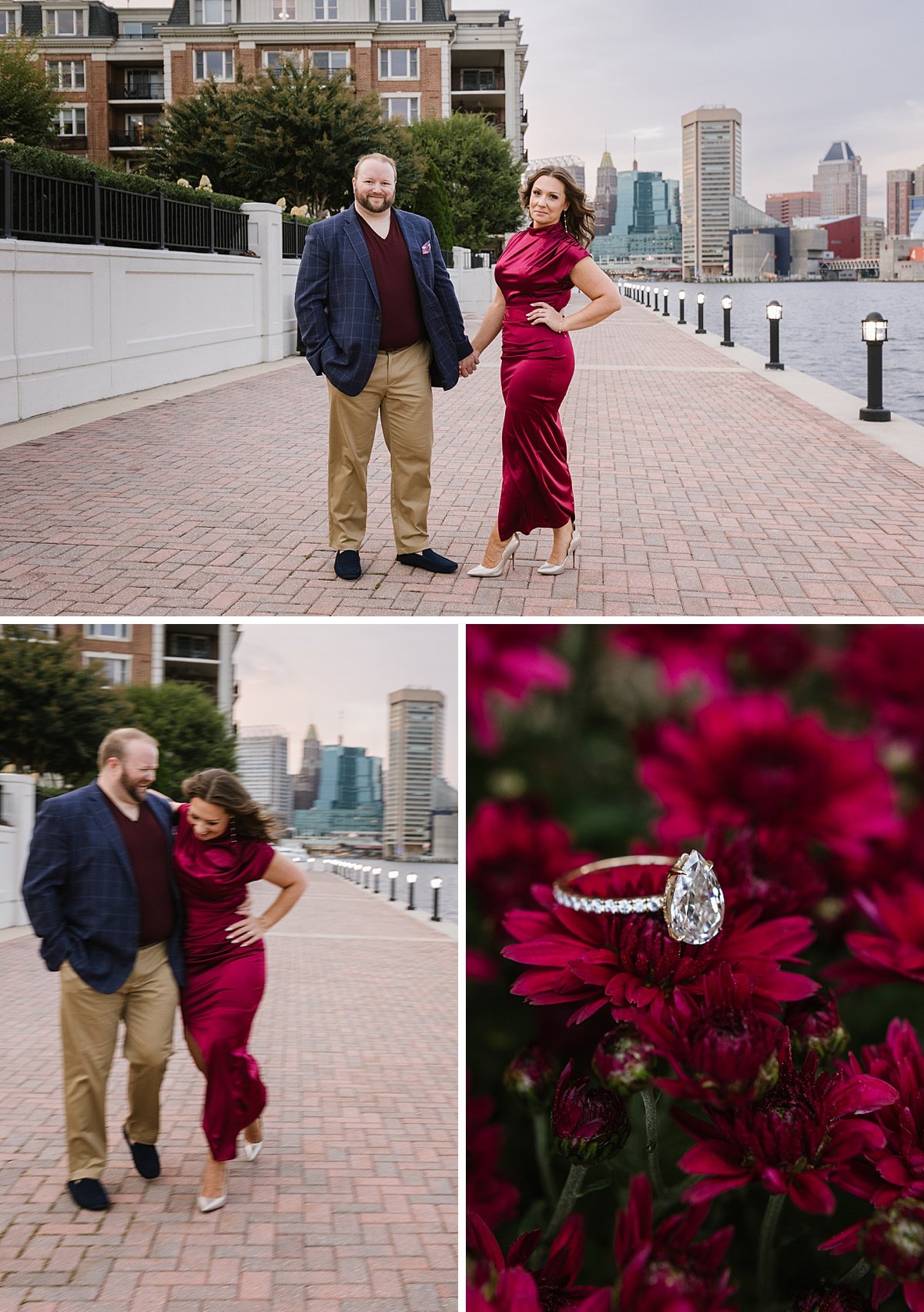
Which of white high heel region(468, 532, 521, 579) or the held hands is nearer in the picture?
the held hands

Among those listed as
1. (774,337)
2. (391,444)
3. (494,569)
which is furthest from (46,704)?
(774,337)

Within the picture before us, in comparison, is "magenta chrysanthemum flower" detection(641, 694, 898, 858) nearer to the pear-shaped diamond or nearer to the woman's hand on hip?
the pear-shaped diamond

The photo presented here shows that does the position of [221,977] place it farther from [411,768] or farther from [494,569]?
[494,569]

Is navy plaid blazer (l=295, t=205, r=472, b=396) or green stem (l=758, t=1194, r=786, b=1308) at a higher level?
navy plaid blazer (l=295, t=205, r=472, b=396)

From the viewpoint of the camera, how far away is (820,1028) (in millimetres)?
914

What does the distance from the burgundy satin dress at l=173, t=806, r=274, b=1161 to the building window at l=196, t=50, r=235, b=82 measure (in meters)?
62.9

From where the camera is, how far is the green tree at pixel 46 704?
2061mm

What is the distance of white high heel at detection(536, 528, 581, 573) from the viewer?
6141 mm

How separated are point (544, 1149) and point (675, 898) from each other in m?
0.23

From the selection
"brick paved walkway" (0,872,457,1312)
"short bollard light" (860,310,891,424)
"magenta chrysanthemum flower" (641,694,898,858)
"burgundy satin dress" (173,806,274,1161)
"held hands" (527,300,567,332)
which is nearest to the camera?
"magenta chrysanthemum flower" (641,694,898,858)

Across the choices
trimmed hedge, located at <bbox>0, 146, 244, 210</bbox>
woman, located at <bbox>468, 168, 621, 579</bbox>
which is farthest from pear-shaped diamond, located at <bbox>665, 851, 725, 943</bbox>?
trimmed hedge, located at <bbox>0, 146, 244, 210</bbox>

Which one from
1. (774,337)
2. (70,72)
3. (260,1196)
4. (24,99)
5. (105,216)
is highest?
(70,72)

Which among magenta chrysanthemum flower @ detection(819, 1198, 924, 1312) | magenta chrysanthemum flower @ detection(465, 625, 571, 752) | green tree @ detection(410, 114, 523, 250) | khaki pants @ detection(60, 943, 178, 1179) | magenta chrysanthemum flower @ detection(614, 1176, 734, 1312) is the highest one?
green tree @ detection(410, 114, 523, 250)

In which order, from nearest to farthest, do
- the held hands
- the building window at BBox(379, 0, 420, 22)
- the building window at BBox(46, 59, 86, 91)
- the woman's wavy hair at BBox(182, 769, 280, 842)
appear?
the woman's wavy hair at BBox(182, 769, 280, 842), the held hands, the building window at BBox(379, 0, 420, 22), the building window at BBox(46, 59, 86, 91)
